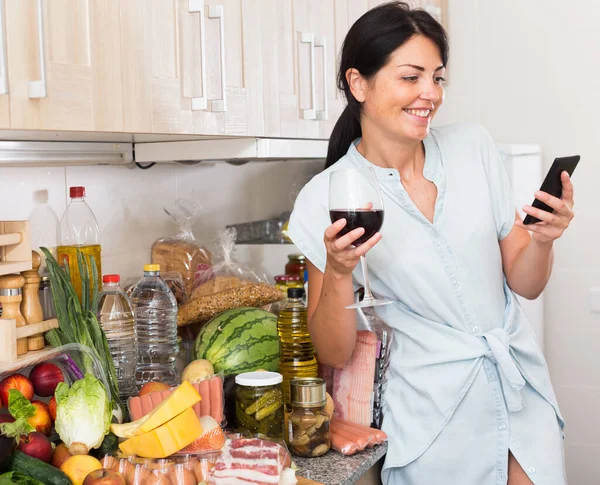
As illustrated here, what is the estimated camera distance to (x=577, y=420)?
9.41ft

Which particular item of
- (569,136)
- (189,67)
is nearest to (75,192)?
(189,67)

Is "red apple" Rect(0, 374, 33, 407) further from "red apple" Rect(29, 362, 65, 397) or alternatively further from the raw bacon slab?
the raw bacon slab

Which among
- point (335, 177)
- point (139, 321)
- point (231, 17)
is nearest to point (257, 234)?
point (139, 321)

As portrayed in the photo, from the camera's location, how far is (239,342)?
1.74m

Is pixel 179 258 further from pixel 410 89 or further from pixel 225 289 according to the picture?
pixel 410 89

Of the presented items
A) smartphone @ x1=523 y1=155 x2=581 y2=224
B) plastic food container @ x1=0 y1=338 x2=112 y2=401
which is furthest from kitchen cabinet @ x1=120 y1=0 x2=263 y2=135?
smartphone @ x1=523 y1=155 x2=581 y2=224

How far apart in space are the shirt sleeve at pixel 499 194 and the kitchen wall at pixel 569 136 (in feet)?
4.30

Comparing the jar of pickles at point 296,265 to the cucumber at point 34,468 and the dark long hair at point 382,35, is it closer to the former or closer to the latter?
the dark long hair at point 382,35

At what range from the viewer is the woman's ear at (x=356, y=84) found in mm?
1635

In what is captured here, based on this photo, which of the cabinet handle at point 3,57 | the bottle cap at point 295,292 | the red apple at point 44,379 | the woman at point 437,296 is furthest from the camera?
the bottle cap at point 295,292

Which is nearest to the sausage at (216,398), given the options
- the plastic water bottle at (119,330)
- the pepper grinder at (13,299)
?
the plastic water bottle at (119,330)

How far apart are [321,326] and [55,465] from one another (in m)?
0.56

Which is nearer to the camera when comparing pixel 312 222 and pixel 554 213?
pixel 554 213

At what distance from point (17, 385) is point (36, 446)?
0.14 metres
